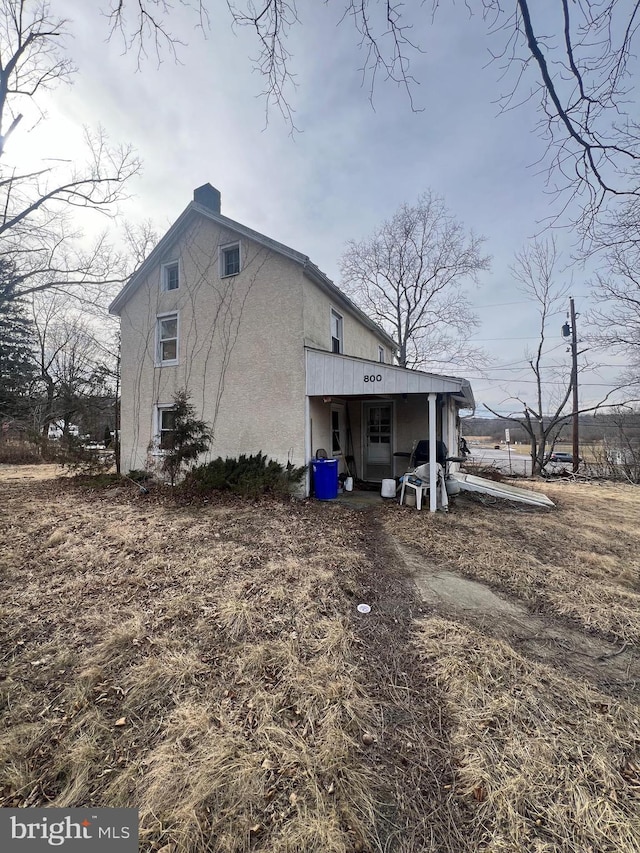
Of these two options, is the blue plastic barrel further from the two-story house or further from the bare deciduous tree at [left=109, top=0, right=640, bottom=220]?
the bare deciduous tree at [left=109, top=0, right=640, bottom=220]

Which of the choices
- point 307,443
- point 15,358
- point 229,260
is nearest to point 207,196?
point 229,260

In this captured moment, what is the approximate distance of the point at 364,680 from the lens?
2707 mm

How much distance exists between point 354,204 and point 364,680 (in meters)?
9.92

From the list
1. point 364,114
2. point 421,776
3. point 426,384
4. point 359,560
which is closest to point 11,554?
point 359,560

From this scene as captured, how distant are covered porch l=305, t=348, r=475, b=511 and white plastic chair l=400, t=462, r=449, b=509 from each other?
0.29 meters

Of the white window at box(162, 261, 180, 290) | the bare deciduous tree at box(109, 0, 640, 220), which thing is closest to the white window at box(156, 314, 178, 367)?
the white window at box(162, 261, 180, 290)

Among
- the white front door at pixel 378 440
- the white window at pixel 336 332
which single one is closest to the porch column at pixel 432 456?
the white front door at pixel 378 440

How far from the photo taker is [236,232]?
9.55 m

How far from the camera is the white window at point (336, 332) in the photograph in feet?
35.1

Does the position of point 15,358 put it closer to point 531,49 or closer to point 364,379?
point 364,379

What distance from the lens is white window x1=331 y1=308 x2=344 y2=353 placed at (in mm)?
10713

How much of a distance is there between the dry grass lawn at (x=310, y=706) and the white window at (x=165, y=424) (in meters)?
4.90

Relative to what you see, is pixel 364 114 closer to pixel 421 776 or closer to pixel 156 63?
pixel 156 63

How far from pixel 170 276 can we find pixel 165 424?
4756 millimetres
